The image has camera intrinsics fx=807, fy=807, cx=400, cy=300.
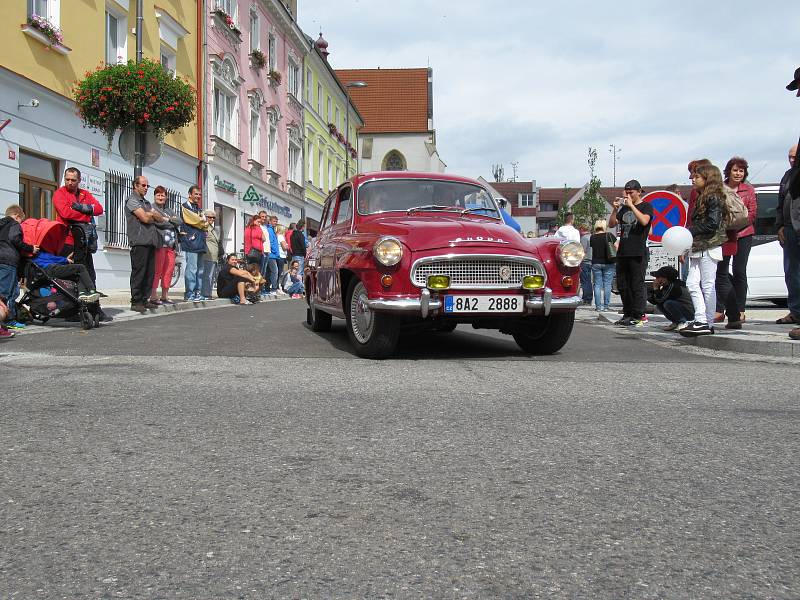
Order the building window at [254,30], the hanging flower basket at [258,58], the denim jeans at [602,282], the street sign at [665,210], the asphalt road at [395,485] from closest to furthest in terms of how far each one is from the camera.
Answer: the asphalt road at [395,485] → the street sign at [665,210] → the denim jeans at [602,282] → the hanging flower basket at [258,58] → the building window at [254,30]

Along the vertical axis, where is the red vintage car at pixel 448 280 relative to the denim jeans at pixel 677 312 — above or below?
above

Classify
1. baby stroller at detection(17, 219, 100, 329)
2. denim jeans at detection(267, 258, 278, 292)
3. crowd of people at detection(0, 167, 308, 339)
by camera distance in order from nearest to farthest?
crowd of people at detection(0, 167, 308, 339) → baby stroller at detection(17, 219, 100, 329) → denim jeans at detection(267, 258, 278, 292)

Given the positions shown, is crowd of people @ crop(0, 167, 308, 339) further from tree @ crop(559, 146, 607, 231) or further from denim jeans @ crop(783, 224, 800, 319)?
tree @ crop(559, 146, 607, 231)

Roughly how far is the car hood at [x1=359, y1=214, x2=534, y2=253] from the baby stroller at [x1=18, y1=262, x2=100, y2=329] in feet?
12.7

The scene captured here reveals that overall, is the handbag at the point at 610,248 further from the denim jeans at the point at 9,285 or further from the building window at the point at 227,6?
the building window at the point at 227,6

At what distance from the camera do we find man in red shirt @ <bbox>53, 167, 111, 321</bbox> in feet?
31.6

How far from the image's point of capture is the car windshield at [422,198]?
797 centimetres

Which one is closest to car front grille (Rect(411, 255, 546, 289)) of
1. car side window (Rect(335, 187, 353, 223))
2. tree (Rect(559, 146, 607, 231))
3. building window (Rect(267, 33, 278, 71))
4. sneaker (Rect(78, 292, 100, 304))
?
car side window (Rect(335, 187, 353, 223))

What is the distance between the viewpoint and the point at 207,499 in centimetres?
267

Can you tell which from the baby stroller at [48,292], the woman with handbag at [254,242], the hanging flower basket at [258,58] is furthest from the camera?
the hanging flower basket at [258,58]

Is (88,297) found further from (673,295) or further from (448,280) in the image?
(673,295)

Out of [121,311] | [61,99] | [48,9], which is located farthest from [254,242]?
[121,311]

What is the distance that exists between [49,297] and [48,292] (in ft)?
0.24

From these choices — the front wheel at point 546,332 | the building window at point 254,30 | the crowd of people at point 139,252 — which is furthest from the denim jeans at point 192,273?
the building window at point 254,30
